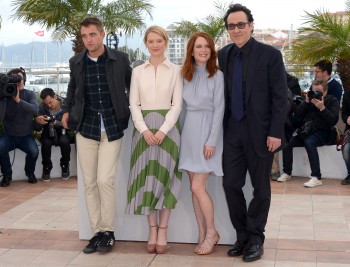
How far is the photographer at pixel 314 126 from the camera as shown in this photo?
809 cm

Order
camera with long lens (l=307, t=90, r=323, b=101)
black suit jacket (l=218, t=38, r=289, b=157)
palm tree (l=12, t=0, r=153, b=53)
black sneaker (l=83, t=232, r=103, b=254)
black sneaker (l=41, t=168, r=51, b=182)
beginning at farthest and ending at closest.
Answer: palm tree (l=12, t=0, r=153, b=53)
black sneaker (l=41, t=168, r=51, b=182)
camera with long lens (l=307, t=90, r=323, b=101)
black sneaker (l=83, t=232, r=103, b=254)
black suit jacket (l=218, t=38, r=289, b=157)

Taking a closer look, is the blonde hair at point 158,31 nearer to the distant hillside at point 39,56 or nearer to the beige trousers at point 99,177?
the beige trousers at point 99,177

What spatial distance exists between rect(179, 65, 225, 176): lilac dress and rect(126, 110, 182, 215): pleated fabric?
3.6 inches

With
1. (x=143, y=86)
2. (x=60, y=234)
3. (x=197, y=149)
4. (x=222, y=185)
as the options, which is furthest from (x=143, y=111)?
(x=60, y=234)

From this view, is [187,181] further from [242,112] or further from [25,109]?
[25,109]

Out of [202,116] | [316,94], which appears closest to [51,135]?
[316,94]

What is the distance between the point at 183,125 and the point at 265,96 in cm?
69

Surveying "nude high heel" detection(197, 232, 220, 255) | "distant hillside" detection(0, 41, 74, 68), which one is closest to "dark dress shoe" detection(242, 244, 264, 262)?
"nude high heel" detection(197, 232, 220, 255)

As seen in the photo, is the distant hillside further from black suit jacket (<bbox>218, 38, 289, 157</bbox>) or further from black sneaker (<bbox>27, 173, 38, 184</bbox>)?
black suit jacket (<bbox>218, 38, 289, 157</bbox>)

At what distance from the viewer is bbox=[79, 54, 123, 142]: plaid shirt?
5.23 metres

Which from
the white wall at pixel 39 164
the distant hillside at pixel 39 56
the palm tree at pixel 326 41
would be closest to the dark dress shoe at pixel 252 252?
the white wall at pixel 39 164

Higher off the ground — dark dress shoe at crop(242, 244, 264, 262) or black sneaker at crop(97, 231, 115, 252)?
dark dress shoe at crop(242, 244, 264, 262)

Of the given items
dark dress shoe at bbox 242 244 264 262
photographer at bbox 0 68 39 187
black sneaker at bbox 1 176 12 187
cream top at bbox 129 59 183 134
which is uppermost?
cream top at bbox 129 59 183 134

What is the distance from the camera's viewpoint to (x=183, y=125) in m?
5.16
